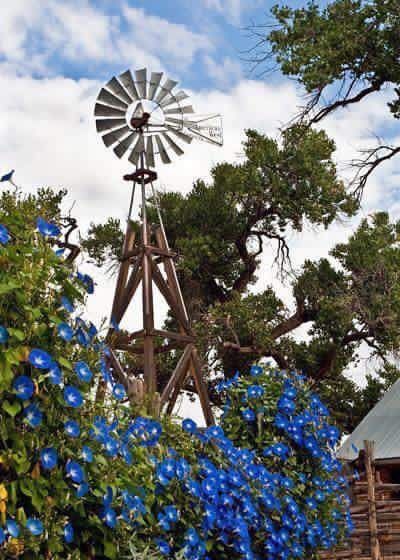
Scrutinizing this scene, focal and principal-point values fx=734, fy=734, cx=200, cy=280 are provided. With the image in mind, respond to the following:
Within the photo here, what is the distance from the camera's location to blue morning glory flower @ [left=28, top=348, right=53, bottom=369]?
2.49 meters

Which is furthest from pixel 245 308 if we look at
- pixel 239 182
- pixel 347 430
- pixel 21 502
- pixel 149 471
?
pixel 21 502

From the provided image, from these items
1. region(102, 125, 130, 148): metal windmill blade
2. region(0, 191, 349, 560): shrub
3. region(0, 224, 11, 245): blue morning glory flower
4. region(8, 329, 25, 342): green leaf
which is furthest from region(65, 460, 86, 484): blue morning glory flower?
region(102, 125, 130, 148): metal windmill blade

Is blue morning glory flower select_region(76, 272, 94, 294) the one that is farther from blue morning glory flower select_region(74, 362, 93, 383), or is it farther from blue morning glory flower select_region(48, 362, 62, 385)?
blue morning glory flower select_region(48, 362, 62, 385)

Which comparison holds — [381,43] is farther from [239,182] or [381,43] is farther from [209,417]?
[239,182]

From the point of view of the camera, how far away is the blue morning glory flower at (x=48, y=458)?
2.49m

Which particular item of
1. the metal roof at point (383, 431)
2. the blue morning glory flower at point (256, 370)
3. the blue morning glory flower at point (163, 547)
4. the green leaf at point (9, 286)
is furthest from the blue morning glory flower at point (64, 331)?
the metal roof at point (383, 431)

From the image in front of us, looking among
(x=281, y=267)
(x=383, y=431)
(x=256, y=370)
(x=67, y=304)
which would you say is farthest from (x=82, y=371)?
(x=281, y=267)

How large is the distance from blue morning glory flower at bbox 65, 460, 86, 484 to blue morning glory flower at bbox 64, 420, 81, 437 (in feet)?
0.34

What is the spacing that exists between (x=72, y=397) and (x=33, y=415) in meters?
0.19

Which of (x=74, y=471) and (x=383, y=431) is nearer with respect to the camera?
(x=74, y=471)

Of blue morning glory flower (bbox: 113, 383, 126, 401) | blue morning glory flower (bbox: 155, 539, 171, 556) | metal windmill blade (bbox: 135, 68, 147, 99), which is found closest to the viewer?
blue morning glory flower (bbox: 113, 383, 126, 401)

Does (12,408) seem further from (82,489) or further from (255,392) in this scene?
(255,392)

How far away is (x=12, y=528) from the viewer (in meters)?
2.35

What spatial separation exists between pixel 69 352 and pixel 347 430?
54.1 ft
